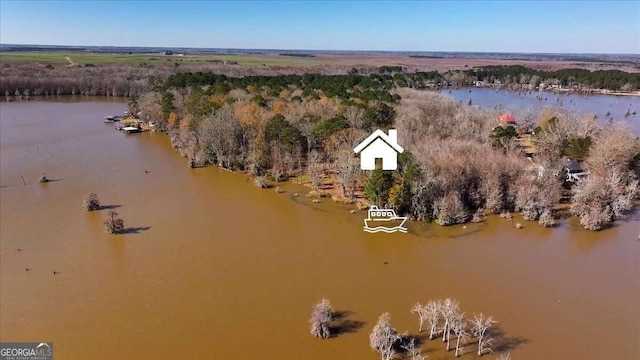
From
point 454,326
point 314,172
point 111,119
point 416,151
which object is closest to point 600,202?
point 416,151

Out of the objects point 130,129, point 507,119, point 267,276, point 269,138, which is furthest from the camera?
point 130,129

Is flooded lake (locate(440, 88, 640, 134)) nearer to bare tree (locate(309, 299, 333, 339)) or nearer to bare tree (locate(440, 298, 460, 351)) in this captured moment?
bare tree (locate(440, 298, 460, 351))

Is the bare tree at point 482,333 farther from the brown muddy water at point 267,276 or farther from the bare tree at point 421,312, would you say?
the bare tree at point 421,312

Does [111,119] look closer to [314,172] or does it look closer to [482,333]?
[314,172]

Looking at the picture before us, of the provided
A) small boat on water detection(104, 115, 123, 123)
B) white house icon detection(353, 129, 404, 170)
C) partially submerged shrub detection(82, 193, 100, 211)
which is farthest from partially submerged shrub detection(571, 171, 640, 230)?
small boat on water detection(104, 115, 123, 123)

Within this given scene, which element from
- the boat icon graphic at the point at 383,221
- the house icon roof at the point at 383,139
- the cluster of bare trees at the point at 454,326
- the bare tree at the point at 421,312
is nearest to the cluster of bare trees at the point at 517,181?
the boat icon graphic at the point at 383,221

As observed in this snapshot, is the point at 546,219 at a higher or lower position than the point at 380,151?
lower

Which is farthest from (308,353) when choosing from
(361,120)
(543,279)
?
(361,120)

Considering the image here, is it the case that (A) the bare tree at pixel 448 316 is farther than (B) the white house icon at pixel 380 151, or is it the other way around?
(B) the white house icon at pixel 380 151
